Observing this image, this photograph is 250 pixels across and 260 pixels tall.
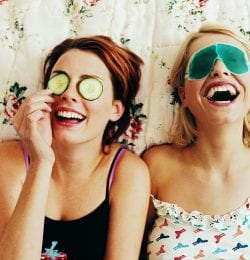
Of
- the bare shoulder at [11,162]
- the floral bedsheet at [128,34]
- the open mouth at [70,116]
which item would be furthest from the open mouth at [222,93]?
the bare shoulder at [11,162]

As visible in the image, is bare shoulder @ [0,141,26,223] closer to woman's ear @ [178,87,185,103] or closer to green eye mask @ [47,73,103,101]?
green eye mask @ [47,73,103,101]

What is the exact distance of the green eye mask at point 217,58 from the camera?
1.32m

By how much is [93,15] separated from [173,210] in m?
0.69

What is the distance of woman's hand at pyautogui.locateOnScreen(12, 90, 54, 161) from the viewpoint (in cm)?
122

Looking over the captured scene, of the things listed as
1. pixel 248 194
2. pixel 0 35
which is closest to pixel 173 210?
pixel 248 194

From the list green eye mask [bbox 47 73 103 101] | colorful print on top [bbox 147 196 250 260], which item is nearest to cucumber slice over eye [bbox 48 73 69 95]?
green eye mask [bbox 47 73 103 101]

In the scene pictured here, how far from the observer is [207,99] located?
130 cm

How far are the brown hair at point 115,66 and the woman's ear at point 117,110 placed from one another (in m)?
0.01

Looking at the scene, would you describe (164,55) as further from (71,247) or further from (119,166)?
(71,247)

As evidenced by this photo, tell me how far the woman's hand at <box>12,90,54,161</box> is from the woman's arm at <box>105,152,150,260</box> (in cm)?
22

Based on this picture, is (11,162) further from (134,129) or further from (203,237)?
(203,237)

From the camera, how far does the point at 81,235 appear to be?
1.29 metres

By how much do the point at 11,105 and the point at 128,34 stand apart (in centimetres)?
43

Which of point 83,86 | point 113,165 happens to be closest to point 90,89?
point 83,86
